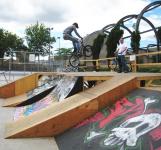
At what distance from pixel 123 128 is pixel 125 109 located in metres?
0.96

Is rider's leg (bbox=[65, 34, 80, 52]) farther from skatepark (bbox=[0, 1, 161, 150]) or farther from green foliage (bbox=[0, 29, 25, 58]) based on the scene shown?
green foliage (bbox=[0, 29, 25, 58])

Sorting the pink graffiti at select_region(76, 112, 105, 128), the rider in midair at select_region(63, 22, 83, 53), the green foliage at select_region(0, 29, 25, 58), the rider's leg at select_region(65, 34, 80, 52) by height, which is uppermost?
the green foliage at select_region(0, 29, 25, 58)

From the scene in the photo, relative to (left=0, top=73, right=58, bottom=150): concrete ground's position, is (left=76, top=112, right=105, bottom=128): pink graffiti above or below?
above

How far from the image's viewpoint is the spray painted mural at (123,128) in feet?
20.4

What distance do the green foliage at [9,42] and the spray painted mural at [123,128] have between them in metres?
69.0

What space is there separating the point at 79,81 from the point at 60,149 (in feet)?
12.9

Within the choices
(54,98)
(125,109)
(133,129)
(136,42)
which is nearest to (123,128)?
(133,129)

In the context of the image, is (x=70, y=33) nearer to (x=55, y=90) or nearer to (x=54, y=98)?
(x=55, y=90)

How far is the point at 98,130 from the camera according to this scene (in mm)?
7582

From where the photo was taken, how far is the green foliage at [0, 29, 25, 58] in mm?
77750

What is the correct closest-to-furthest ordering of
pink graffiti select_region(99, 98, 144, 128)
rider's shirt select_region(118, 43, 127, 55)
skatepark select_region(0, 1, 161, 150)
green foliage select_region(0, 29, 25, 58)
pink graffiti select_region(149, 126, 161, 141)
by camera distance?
pink graffiti select_region(149, 126, 161, 141), skatepark select_region(0, 1, 161, 150), pink graffiti select_region(99, 98, 144, 128), rider's shirt select_region(118, 43, 127, 55), green foliage select_region(0, 29, 25, 58)

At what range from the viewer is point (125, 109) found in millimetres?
7867

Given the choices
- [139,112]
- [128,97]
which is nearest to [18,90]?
[128,97]

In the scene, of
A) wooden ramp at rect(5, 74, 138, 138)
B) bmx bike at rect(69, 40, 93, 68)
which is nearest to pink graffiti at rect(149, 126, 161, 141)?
wooden ramp at rect(5, 74, 138, 138)
